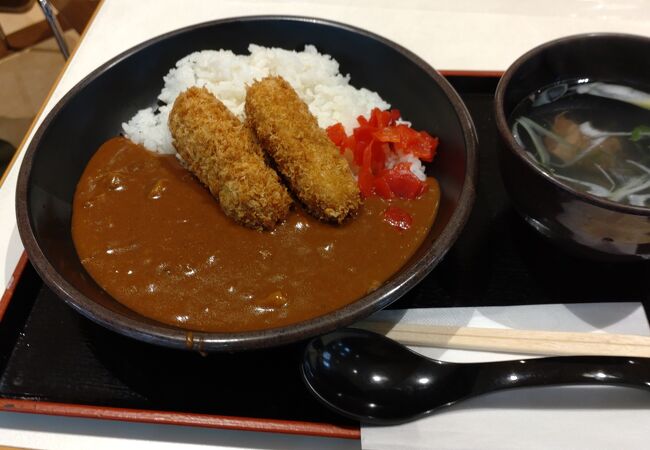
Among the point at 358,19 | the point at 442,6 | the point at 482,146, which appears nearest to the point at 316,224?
the point at 482,146

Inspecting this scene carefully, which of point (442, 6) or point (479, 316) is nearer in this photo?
point (479, 316)

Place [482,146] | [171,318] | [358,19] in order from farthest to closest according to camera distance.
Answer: [358,19], [482,146], [171,318]

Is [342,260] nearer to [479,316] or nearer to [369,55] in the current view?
[479,316]

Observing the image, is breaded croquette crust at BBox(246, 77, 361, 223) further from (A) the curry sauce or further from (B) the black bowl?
(B) the black bowl

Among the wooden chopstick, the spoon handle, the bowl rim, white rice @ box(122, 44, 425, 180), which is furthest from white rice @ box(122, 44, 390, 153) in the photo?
the spoon handle

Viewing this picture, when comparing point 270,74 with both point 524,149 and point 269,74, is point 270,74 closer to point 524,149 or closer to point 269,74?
point 269,74

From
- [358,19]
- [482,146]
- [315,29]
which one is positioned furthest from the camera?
[358,19]
